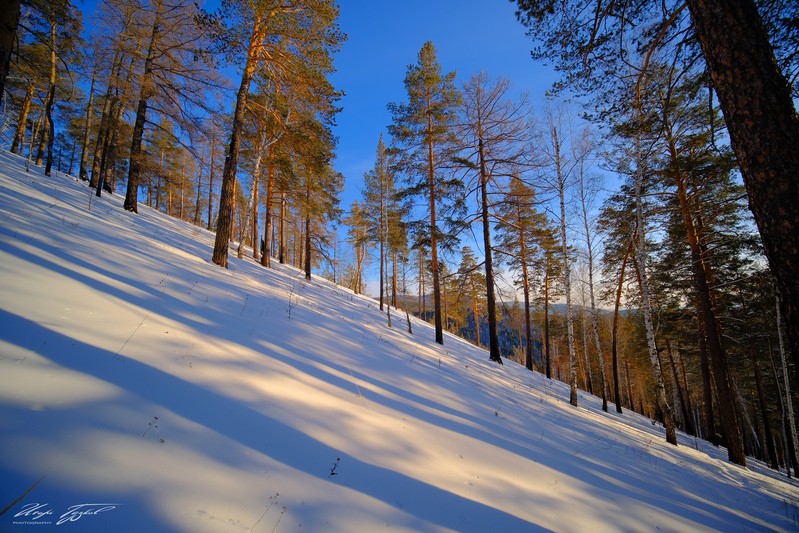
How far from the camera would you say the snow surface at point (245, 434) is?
171cm

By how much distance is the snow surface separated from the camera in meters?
1.71

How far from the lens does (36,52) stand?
13.6 m

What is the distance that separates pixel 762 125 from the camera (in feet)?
8.66

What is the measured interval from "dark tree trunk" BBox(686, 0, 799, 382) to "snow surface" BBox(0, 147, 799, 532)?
117 inches

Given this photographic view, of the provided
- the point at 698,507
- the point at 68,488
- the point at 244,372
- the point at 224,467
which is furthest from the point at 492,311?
the point at 68,488

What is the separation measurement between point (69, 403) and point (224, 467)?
1.23 metres

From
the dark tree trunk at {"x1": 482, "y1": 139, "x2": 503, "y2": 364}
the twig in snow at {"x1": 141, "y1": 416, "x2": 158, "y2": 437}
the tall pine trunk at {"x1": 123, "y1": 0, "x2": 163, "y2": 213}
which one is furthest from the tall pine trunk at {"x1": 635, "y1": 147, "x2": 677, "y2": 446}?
the tall pine trunk at {"x1": 123, "y1": 0, "x2": 163, "y2": 213}

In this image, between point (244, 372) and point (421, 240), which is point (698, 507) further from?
point (421, 240)

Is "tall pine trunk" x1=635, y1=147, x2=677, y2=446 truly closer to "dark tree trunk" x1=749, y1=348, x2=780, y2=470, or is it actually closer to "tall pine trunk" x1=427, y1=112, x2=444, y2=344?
"tall pine trunk" x1=427, y1=112, x2=444, y2=344

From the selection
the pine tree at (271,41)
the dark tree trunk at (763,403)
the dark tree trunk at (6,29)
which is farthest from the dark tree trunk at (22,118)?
the dark tree trunk at (763,403)

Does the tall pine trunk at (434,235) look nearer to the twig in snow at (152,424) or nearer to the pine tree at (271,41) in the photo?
the pine tree at (271,41)

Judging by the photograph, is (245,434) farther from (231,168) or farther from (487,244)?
(487,244)

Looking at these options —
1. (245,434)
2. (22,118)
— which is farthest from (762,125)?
(22,118)

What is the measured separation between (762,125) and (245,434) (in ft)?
18.5
